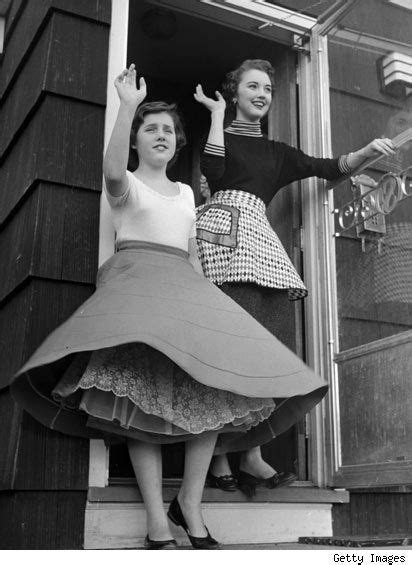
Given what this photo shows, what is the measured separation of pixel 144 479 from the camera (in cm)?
185

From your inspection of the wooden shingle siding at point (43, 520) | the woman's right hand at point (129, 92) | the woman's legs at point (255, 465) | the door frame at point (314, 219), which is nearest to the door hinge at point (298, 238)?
the door frame at point (314, 219)

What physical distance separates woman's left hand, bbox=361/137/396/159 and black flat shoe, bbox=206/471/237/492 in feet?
3.61

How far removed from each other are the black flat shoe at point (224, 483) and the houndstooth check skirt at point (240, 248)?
1.87 feet

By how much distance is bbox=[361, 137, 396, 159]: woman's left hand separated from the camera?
2297mm

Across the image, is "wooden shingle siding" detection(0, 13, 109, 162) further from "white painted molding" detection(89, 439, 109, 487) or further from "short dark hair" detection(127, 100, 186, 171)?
"white painted molding" detection(89, 439, 109, 487)

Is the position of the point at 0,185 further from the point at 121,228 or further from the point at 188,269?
the point at 188,269

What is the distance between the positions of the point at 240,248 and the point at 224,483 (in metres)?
0.68

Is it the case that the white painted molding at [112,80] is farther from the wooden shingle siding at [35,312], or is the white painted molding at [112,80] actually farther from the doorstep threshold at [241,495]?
the doorstep threshold at [241,495]

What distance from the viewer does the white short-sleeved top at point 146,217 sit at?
2.00 metres

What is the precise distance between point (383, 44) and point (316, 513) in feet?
5.03

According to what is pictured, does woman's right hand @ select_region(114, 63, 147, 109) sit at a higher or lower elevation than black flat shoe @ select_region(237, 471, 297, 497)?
higher

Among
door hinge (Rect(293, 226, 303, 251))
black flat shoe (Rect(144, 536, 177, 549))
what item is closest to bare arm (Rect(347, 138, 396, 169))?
door hinge (Rect(293, 226, 303, 251))

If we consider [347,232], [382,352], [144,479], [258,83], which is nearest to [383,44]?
[258,83]

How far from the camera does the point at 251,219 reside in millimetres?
2260
